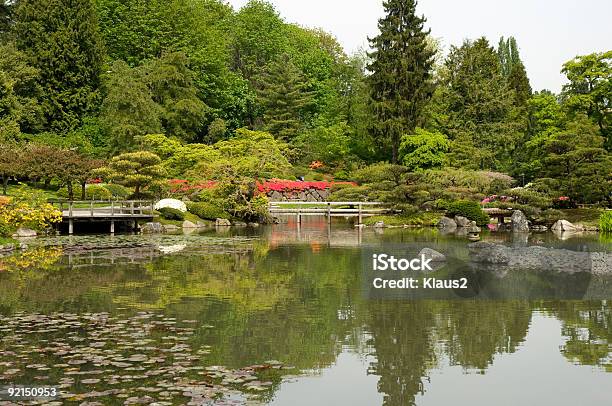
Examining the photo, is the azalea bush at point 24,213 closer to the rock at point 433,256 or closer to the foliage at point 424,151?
the rock at point 433,256

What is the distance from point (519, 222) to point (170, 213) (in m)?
17.4

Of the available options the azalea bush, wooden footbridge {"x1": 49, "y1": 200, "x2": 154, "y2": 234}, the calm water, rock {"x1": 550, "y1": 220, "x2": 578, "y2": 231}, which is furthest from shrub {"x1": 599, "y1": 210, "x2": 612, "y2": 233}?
the azalea bush

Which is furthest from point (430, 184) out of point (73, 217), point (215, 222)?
point (73, 217)

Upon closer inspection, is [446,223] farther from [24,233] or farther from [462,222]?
[24,233]

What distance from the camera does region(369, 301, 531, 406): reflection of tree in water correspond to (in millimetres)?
9281

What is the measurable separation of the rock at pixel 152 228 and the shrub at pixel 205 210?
4623mm

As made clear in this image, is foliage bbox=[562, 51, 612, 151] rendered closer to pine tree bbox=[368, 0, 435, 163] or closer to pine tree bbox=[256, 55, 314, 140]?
pine tree bbox=[368, 0, 435, 163]

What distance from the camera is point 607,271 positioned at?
18.7m

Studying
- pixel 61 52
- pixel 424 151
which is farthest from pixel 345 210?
pixel 61 52

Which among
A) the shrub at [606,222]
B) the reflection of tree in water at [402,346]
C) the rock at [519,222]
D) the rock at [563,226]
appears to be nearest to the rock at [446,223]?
the rock at [519,222]

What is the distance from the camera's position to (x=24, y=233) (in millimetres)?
29469

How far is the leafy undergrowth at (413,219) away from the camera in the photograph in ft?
126

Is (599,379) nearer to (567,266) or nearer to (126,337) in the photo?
(126,337)

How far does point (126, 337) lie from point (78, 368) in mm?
1797
